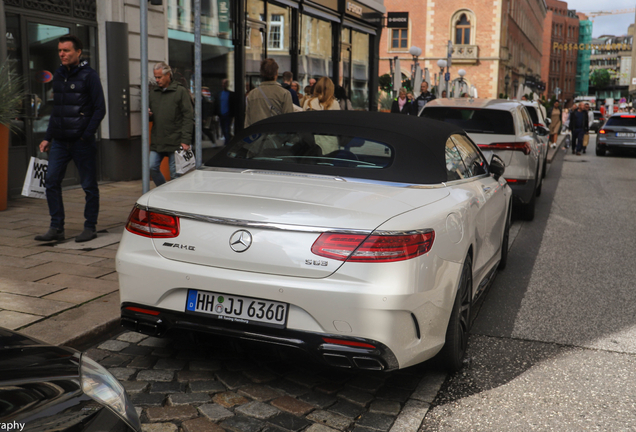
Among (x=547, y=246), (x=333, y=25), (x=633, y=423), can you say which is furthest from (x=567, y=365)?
(x=333, y=25)

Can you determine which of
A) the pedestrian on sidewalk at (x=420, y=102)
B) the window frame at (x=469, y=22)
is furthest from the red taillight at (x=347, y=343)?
the window frame at (x=469, y=22)

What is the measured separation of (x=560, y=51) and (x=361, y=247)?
141663 millimetres

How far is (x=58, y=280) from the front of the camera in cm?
530

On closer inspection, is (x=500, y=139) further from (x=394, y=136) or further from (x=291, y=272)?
(x=291, y=272)

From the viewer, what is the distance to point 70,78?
666 cm

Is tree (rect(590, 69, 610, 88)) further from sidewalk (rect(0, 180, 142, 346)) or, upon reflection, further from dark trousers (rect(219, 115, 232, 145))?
sidewalk (rect(0, 180, 142, 346))

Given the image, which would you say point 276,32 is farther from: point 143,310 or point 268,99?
point 143,310

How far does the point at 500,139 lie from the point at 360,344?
264 inches

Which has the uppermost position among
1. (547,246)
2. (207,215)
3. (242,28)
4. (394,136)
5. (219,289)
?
(242,28)

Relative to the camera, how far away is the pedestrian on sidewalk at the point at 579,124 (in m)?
25.3

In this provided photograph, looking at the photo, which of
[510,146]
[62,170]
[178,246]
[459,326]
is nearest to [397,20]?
[510,146]

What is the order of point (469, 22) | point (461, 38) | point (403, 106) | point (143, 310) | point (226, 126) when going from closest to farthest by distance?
point (143, 310) → point (226, 126) → point (403, 106) → point (469, 22) → point (461, 38)

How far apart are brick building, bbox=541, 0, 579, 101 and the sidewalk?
12489 centimetres

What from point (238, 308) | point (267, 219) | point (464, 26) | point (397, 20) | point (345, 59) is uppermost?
point (464, 26)
